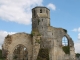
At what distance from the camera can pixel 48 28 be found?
39500 millimetres

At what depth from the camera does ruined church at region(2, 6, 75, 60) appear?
3579 cm

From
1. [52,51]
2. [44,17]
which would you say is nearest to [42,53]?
[52,51]

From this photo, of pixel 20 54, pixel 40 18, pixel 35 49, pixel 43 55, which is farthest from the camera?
pixel 20 54

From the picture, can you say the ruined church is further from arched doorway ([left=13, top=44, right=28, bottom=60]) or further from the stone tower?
arched doorway ([left=13, top=44, right=28, bottom=60])

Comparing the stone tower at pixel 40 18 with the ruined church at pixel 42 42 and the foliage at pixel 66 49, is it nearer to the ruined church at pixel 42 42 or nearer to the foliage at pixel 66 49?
the ruined church at pixel 42 42

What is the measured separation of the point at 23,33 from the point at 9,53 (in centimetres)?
473

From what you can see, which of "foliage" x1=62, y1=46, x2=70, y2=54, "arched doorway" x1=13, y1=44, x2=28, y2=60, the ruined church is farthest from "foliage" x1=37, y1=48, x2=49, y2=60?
"arched doorway" x1=13, y1=44, x2=28, y2=60

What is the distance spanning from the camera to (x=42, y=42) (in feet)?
122

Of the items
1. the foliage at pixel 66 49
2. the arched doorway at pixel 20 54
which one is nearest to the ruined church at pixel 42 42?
the foliage at pixel 66 49

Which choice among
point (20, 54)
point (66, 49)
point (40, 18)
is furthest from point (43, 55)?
point (20, 54)

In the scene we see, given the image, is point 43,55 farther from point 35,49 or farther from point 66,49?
point 66,49

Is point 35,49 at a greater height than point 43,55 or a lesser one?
greater

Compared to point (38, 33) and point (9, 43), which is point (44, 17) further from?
point (9, 43)

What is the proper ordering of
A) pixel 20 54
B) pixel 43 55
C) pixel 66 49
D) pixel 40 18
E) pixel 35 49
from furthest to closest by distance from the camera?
1. pixel 20 54
2. pixel 40 18
3. pixel 66 49
4. pixel 35 49
5. pixel 43 55
